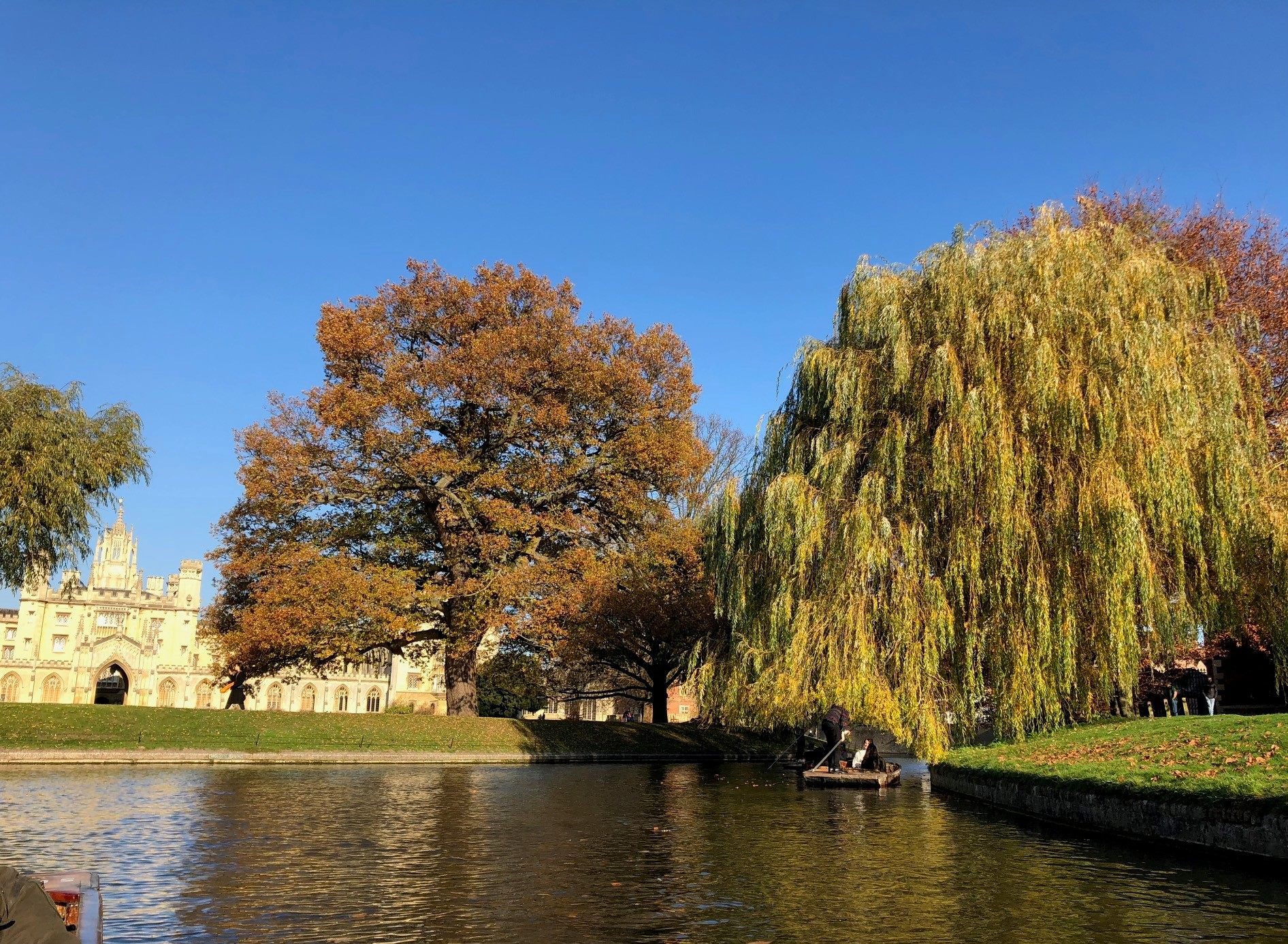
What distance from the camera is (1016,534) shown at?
20.7m

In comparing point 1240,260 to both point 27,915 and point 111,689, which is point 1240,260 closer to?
point 27,915

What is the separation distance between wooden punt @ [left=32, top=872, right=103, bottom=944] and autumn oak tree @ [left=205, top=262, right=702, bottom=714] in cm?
2885

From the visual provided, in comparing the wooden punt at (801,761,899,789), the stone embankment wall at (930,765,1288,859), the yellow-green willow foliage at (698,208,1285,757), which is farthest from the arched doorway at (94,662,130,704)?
the stone embankment wall at (930,765,1288,859)

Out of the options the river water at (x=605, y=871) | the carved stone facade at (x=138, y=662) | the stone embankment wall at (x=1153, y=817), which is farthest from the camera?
the carved stone facade at (x=138, y=662)

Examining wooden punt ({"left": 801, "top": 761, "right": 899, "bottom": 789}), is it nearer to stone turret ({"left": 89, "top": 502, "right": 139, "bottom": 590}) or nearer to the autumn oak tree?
the autumn oak tree

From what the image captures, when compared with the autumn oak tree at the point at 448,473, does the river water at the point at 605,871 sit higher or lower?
lower

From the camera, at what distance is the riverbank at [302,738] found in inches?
1193

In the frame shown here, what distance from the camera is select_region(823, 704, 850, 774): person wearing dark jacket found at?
2383 cm

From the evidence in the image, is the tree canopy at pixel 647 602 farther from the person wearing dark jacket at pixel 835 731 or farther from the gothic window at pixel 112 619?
the gothic window at pixel 112 619

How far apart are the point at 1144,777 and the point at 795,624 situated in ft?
27.1

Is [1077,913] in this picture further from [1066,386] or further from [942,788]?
[942,788]

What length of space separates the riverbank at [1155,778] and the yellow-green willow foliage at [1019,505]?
1.02 m

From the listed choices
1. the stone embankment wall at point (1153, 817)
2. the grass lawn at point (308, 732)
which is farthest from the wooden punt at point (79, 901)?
the grass lawn at point (308, 732)

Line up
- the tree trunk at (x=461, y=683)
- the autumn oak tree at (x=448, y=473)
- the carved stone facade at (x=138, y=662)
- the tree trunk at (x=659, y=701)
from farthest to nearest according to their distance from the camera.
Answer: the carved stone facade at (x=138, y=662)
the tree trunk at (x=659, y=701)
the tree trunk at (x=461, y=683)
the autumn oak tree at (x=448, y=473)
